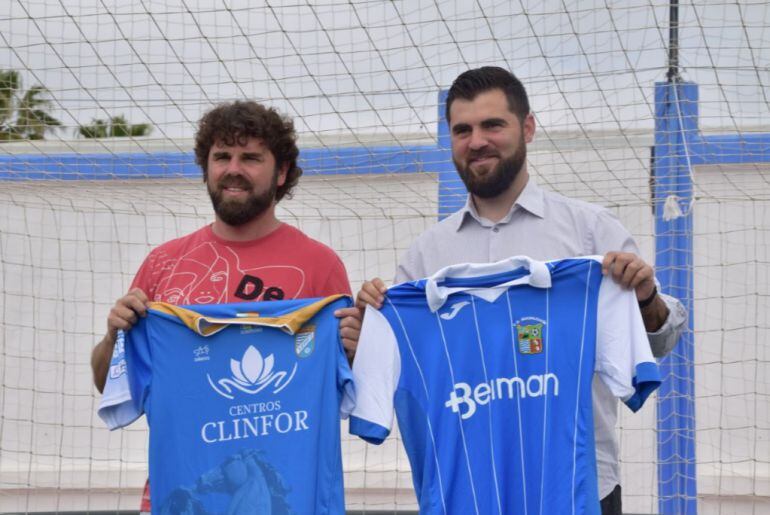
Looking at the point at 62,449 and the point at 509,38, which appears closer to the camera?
the point at 509,38

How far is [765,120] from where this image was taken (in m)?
4.34

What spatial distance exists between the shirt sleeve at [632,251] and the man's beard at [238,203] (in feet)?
2.95

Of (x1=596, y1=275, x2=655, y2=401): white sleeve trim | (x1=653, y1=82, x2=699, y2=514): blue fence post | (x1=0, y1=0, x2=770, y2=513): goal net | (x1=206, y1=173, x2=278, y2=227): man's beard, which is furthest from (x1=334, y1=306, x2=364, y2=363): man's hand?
(x1=653, y1=82, x2=699, y2=514): blue fence post

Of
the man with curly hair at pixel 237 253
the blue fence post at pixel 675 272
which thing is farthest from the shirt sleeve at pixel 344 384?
the blue fence post at pixel 675 272

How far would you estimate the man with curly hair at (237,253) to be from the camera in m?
2.97

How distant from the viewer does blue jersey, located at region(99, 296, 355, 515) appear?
2846 mm

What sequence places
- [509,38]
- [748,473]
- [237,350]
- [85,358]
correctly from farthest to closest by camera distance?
[85,358] < [748,473] < [509,38] < [237,350]

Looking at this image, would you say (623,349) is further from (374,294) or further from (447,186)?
(447,186)

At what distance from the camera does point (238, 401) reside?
2932 mm

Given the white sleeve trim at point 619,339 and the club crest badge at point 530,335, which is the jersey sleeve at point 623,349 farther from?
the club crest badge at point 530,335

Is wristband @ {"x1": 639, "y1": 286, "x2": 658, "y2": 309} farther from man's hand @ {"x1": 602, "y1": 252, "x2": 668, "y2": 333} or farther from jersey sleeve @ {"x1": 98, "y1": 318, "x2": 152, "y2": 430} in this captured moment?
jersey sleeve @ {"x1": 98, "y1": 318, "x2": 152, "y2": 430}

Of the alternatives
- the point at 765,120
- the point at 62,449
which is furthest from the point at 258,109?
the point at 62,449

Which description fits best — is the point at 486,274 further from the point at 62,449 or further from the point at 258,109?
the point at 62,449

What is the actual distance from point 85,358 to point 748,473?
310 cm
